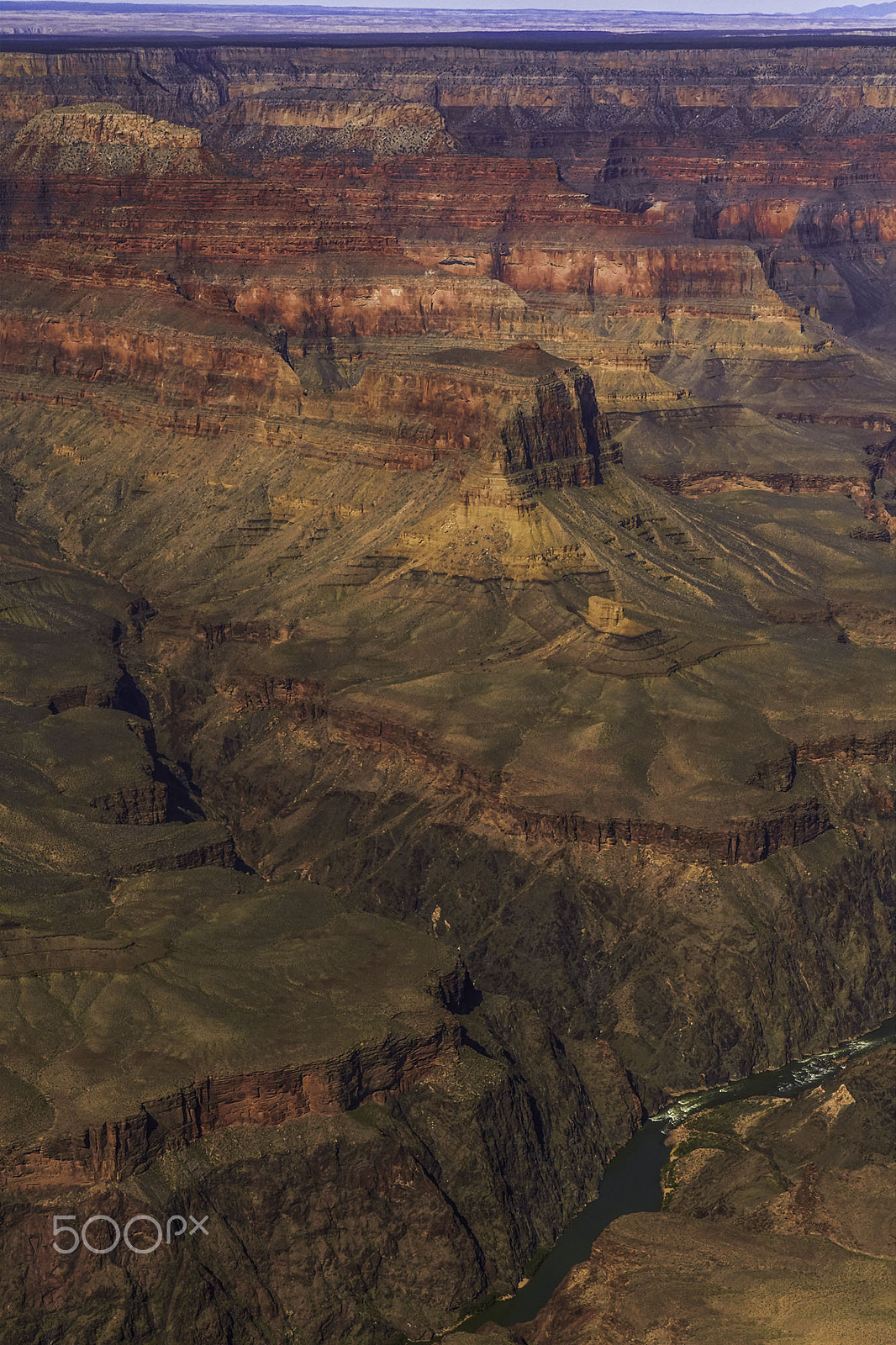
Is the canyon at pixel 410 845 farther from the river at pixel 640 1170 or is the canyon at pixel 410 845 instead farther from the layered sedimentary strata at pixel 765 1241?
the river at pixel 640 1170

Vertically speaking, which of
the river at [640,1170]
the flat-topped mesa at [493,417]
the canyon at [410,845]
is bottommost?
the river at [640,1170]

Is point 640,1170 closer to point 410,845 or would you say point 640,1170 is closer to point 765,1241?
point 765,1241

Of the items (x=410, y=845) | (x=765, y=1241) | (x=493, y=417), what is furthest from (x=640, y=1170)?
(x=493, y=417)

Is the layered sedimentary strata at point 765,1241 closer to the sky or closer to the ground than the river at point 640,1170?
closer to the sky

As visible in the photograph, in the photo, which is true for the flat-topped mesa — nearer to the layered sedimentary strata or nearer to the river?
the river

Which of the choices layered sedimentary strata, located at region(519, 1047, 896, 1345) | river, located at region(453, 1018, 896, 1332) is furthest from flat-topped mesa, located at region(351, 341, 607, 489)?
layered sedimentary strata, located at region(519, 1047, 896, 1345)

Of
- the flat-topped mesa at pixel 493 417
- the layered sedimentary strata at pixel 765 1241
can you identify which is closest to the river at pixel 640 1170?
the layered sedimentary strata at pixel 765 1241
